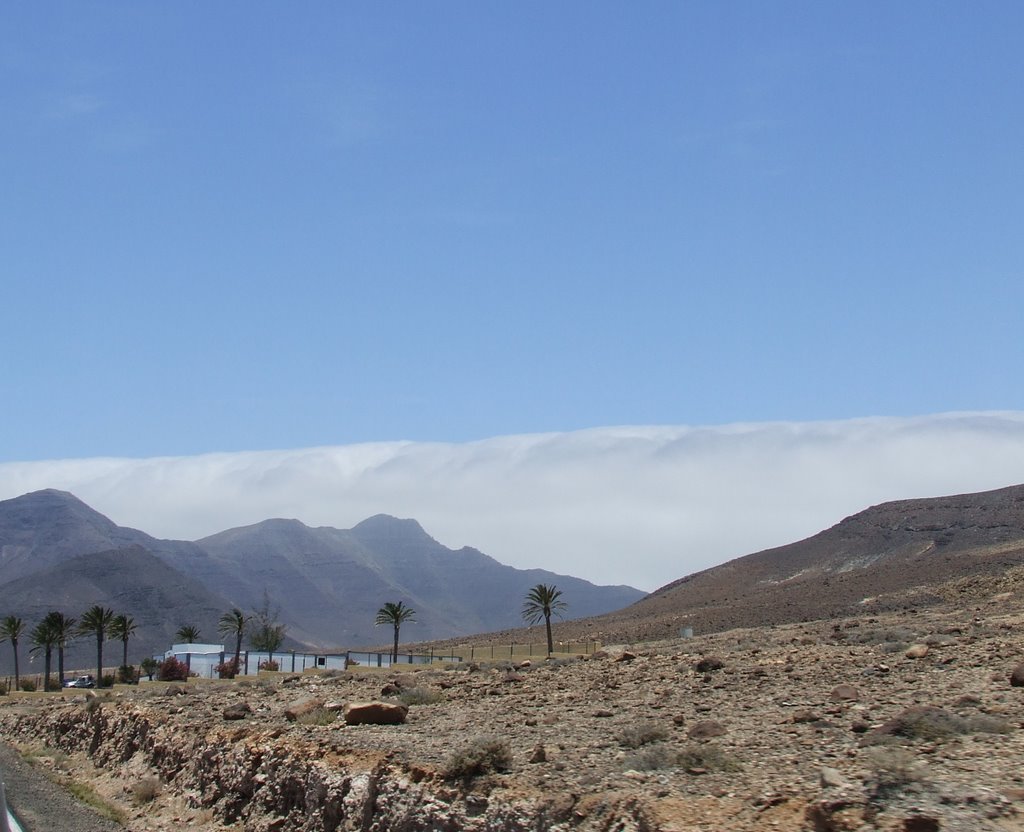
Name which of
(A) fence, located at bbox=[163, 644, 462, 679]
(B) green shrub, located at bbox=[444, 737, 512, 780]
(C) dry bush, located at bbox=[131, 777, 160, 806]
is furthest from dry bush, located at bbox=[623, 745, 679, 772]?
(A) fence, located at bbox=[163, 644, 462, 679]

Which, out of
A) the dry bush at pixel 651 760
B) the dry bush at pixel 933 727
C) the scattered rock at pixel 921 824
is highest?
the dry bush at pixel 933 727

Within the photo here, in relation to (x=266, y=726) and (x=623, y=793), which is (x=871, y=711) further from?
(x=266, y=726)

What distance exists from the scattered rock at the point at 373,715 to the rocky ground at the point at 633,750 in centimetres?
36

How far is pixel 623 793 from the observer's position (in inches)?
597

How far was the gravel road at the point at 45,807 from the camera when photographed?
27.4 m

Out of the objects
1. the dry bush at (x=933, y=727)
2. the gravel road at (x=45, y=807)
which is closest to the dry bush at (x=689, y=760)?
the dry bush at (x=933, y=727)

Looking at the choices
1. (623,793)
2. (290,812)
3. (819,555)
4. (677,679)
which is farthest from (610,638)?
(623,793)

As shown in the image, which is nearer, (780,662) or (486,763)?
(486,763)

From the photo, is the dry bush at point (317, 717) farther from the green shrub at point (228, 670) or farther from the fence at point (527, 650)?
the fence at point (527, 650)

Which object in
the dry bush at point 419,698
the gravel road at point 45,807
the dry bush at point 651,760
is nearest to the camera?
the dry bush at point 651,760

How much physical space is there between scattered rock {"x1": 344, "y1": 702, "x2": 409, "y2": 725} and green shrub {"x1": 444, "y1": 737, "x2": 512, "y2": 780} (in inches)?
316

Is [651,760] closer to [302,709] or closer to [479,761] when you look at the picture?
[479,761]

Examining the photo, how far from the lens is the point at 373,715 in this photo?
85.6 feet

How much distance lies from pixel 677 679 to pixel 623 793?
13.2 meters
